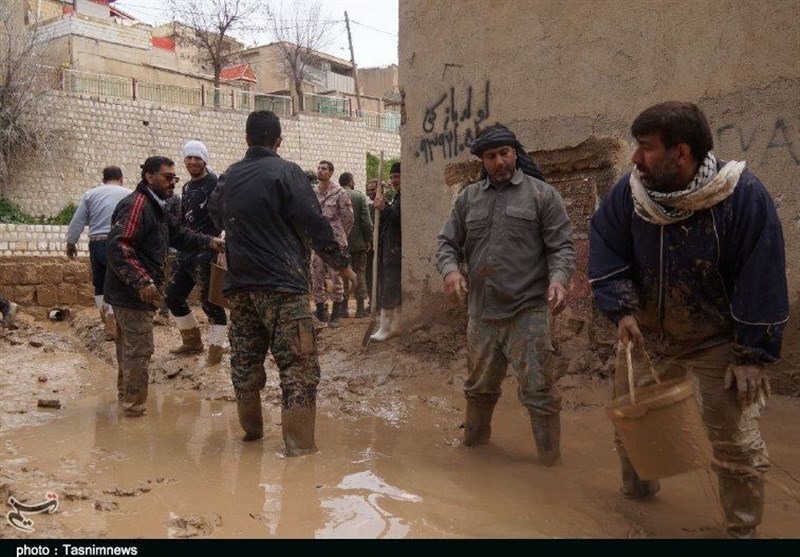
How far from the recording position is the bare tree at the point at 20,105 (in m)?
23.5

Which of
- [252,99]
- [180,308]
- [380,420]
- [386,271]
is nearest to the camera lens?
[380,420]

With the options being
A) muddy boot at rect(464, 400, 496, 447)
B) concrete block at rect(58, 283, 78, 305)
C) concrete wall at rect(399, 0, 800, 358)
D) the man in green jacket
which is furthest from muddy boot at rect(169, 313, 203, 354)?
concrete block at rect(58, 283, 78, 305)

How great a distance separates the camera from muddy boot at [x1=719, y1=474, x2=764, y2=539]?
2936 millimetres

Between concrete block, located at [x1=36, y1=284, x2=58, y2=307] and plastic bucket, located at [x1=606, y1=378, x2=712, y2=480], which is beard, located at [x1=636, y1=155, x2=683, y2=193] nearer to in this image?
plastic bucket, located at [x1=606, y1=378, x2=712, y2=480]

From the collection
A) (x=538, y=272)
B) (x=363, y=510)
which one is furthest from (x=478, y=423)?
(x=363, y=510)

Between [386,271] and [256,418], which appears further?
[386,271]

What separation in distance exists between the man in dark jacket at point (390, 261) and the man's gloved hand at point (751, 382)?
489 cm

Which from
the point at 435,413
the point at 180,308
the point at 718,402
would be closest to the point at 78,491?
the point at 435,413

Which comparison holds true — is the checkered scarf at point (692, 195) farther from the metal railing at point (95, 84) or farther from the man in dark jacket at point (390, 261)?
the metal railing at point (95, 84)

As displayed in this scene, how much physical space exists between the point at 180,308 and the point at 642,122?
5.21 metres

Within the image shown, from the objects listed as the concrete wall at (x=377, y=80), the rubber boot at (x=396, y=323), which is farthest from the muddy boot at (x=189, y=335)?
the concrete wall at (x=377, y=80)

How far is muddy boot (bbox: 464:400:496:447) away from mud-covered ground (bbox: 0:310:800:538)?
0.21 feet

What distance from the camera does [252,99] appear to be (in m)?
29.8

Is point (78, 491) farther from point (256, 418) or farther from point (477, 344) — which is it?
point (477, 344)
